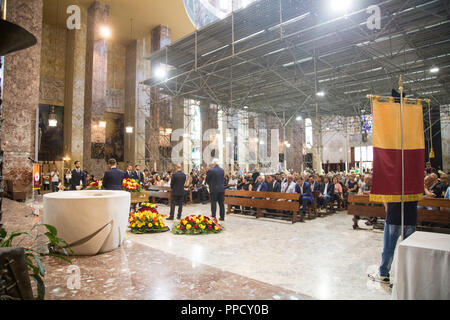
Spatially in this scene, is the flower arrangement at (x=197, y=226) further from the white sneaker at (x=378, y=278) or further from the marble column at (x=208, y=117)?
the marble column at (x=208, y=117)

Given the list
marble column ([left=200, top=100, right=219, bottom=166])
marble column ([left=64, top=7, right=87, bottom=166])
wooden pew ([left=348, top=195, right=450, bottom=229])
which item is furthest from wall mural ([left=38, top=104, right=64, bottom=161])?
wooden pew ([left=348, top=195, right=450, bottom=229])

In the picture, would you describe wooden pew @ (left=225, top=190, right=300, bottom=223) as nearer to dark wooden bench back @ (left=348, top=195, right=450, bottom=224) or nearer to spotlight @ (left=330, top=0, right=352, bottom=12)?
dark wooden bench back @ (left=348, top=195, right=450, bottom=224)

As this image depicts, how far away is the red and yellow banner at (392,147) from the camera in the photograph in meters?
3.34

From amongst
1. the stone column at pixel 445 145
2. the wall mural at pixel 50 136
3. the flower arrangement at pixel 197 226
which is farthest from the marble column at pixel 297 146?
the flower arrangement at pixel 197 226

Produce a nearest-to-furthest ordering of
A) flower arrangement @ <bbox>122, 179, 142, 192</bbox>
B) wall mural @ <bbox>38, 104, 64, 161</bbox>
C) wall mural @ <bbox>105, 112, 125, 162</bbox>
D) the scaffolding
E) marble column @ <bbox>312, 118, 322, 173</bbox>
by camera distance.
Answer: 1. flower arrangement @ <bbox>122, 179, 142, 192</bbox>
2. the scaffolding
3. marble column @ <bbox>312, 118, 322, 173</bbox>
4. wall mural @ <bbox>38, 104, 64, 161</bbox>
5. wall mural @ <bbox>105, 112, 125, 162</bbox>

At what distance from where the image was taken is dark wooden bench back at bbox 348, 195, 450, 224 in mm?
5980

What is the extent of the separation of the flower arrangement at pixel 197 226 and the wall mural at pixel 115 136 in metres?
14.5

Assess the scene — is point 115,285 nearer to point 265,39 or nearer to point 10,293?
point 10,293

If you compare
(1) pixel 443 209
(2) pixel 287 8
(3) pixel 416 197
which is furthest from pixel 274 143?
(3) pixel 416 197

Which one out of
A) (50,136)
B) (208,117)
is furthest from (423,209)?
(50,136)

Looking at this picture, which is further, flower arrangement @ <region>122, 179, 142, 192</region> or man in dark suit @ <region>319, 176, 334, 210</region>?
man in dark suit @ <region>319, 176, 334, 210</region>

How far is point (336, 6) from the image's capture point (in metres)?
8.73

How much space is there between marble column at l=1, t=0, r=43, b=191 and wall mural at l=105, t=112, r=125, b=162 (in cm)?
898

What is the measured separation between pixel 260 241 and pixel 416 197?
310 cm
